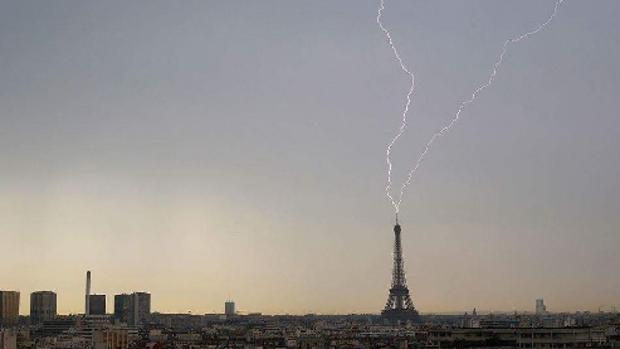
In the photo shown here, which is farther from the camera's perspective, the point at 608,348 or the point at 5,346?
the point at 5,346

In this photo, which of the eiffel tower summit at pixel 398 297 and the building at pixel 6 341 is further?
the eiffel tower summit at pixel 398 297

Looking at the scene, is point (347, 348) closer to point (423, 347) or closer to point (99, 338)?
point (423, 347)

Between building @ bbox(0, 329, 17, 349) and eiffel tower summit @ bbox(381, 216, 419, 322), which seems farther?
eiffel tower summit @ bbox(381, 216, 419, 322)

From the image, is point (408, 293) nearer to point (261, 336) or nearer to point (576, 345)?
point (261, 336)

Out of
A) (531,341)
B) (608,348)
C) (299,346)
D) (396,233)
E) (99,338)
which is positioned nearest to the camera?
(608,348)

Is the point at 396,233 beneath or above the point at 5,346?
above

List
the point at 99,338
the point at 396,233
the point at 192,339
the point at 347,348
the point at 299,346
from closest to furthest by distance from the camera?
1. the point at 347,348
2. the point at 99,338
3. the point at 299,346
4. the point at 192,339
5. the point at 396,233

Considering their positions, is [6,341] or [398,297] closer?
[6,341]

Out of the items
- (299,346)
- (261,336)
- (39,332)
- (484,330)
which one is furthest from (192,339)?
(484,330)
